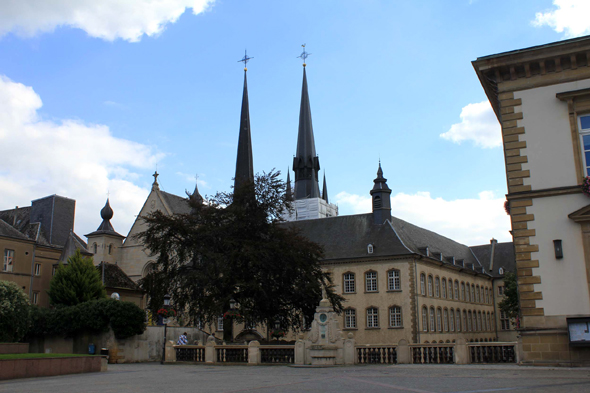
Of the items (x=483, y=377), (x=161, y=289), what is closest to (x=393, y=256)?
(x=161, y=289)

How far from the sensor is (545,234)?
18.1 m

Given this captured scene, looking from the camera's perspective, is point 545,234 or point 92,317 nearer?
point 545,234

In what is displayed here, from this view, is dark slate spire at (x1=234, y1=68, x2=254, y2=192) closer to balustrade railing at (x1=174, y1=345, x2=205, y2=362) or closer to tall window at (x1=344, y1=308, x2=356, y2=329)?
tall window at (x1=344, y1=308, x2=356, y2=329)

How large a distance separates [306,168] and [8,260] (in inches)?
2023

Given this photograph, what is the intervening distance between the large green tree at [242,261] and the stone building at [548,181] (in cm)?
1466

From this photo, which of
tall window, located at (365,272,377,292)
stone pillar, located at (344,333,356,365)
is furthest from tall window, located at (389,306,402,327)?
stone pillar, located at (344,333,356,365)

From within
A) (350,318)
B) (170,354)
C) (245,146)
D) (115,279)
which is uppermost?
(245,146)

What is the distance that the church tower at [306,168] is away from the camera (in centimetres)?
9075

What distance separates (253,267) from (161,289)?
20.6ft

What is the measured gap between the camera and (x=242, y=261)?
31.1 m

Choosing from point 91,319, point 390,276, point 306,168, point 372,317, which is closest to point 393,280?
point 390,276

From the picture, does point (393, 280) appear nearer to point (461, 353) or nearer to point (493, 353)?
point (461, 353)

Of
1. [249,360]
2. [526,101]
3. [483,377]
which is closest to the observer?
[483,377]

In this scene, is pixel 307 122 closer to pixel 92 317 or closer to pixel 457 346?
pixel 92 317
